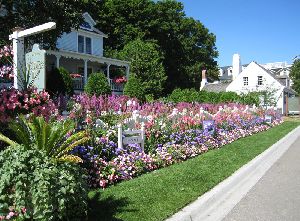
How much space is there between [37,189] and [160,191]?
9.42 feet

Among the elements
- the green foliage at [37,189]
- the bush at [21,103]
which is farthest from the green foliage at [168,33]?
the green foliage at [37,189]

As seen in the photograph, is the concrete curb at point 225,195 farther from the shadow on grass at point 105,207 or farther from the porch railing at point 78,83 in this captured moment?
the porch railing at point 78,83

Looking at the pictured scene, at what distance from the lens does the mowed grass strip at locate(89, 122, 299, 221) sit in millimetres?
5289

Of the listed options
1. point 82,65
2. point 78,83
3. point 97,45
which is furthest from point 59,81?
point 97,45

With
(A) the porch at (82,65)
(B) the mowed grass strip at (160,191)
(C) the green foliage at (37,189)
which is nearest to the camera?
(C) the green foliage at (37,189)

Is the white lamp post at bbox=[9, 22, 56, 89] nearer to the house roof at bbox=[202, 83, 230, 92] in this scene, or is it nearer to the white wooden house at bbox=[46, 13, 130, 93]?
the white wooden house at bbox=[46, 13, 130, 93]

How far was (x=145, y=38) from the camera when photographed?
46.2 m

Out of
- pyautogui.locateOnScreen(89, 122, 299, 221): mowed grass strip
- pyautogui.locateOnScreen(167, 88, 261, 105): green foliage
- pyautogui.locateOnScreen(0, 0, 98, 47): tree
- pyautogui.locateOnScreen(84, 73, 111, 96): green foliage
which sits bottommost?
pyautogui.locateOnScreen(89, 122, 299, 221): mowed grass strip

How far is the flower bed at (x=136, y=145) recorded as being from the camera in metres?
6.97

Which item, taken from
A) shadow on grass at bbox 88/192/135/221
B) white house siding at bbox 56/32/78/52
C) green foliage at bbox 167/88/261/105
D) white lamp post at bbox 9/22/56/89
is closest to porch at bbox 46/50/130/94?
white house siding at bbox 56/32/78/52

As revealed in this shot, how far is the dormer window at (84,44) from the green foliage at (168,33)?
741 cm

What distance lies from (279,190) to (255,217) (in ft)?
6.36

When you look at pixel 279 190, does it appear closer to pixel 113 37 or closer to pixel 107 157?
pixel 107 157

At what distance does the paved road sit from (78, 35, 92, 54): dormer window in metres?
27.0
